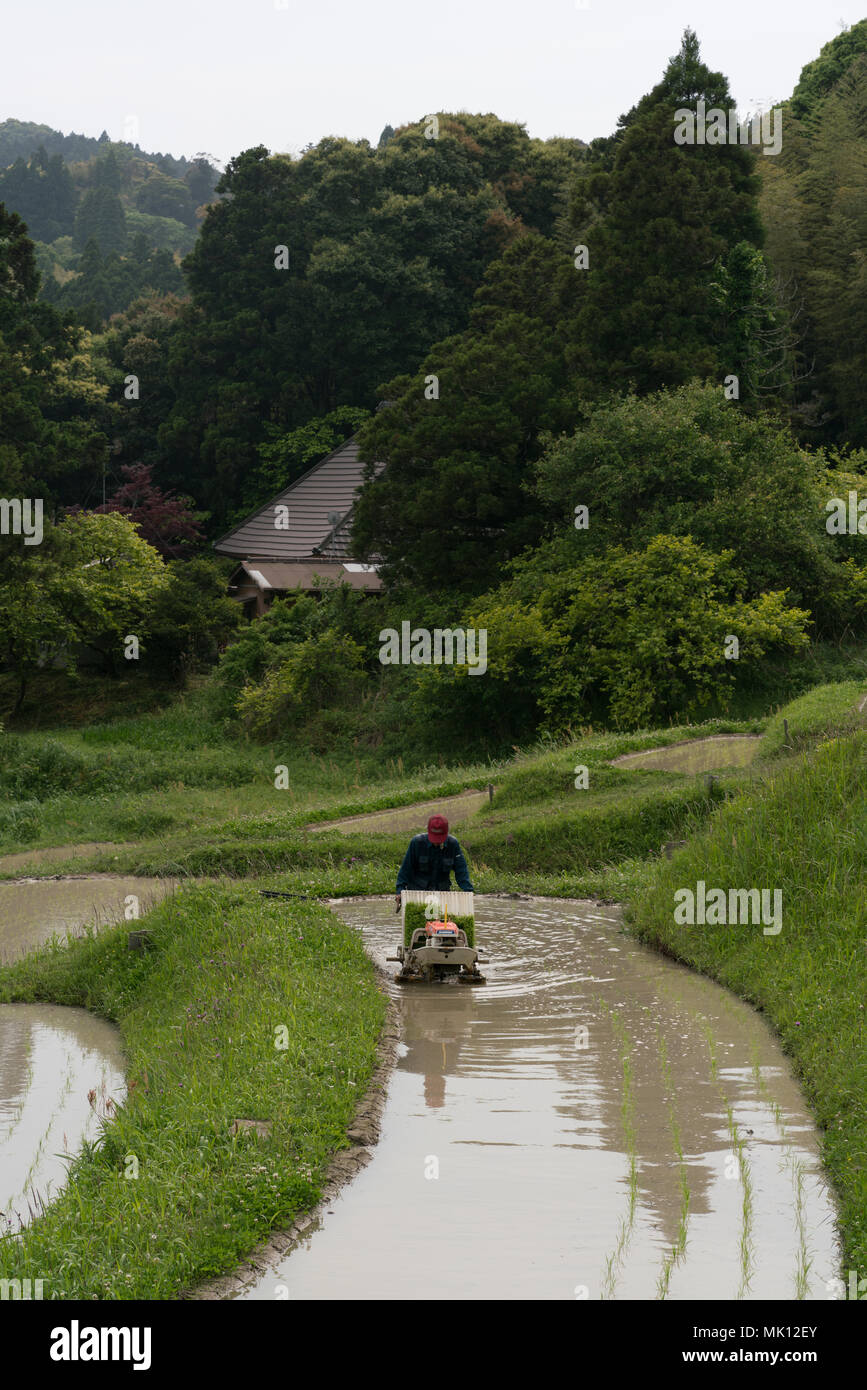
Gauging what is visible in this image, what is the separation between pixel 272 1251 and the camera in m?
6.46

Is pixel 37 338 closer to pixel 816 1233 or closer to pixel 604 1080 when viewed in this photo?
pixel 604 1080

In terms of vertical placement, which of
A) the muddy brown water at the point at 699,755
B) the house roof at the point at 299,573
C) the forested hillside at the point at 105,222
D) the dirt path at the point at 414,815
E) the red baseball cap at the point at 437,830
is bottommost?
the dirt path at the point at 414,815

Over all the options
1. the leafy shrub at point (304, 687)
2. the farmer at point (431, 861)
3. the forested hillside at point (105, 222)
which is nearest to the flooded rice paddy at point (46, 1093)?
the farmer at point (431, 861)

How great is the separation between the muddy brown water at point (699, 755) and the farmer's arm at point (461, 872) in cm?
910

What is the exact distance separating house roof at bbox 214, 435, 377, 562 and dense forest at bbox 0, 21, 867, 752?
1838 millimetres

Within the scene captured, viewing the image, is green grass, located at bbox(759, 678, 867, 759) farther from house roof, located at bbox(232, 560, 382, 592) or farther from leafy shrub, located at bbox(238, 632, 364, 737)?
house roof, located at bbox(232, 560, 382, 592)

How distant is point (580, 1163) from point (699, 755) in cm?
1527

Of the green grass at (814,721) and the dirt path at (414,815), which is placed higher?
the green grass at (814,721)

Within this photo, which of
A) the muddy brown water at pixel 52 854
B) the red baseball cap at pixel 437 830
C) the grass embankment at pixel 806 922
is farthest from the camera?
the muddy brown water at pixel 52 854

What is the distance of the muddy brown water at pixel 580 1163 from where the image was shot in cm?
618

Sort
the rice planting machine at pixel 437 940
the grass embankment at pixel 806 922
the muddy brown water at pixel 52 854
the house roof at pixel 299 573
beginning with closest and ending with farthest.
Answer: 1. the grass embankment at pixel 806 922
2. the rice planting machine at pixel 437 940
3. the muddy brown water at pixel 52 854
4. the house roof at pixel 299 573

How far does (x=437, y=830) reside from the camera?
12.5 metres

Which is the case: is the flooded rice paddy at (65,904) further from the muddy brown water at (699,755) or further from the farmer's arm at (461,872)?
the muddy brown water at (699,755)

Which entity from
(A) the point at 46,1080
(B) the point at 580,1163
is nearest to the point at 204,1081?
(A) the point at 46,1080
